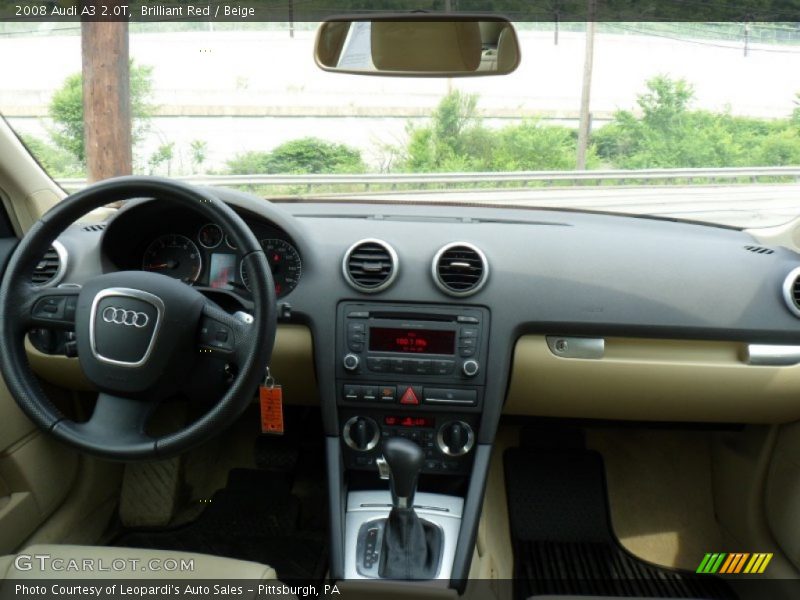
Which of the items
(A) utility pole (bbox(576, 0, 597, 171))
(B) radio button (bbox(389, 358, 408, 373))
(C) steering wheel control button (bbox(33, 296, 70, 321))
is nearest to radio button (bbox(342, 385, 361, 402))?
(B) radio button (bbox(389, 358, 408, 373))

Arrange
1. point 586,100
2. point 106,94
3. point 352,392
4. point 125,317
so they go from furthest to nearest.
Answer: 1. point 586,100
2. point 106,94
3. point 352,392
4. point 125,317

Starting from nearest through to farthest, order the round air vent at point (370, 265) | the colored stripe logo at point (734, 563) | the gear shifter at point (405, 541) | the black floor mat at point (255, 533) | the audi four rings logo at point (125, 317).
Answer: the audi four rings logo at point (125, 317), the gear shifter at point (405, 541), the round air vent at point (370, 265), the colored stripe logo at point (734, 563), the black floor mat at point (255, 533)

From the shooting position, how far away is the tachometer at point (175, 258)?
2371 millimetres

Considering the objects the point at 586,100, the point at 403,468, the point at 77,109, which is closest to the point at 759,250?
the point at 403,468

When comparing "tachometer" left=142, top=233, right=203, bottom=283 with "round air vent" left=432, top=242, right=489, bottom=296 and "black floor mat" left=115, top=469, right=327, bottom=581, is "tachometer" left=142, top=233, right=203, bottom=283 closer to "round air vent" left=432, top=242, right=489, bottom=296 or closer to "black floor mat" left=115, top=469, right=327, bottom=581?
"round air vent" left=432, top=242, right=489, bottom=296

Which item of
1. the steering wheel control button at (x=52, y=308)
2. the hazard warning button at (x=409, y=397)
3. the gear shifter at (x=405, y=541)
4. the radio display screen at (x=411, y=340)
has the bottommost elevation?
the gear shifter at (x=405, y=541)

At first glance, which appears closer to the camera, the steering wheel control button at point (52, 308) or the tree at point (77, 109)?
the steering wheel control button at point (52, 308)

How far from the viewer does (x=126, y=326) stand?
173 cm

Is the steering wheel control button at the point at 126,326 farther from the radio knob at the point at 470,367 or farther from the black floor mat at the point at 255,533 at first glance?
the black floor mat at the point at 255,533

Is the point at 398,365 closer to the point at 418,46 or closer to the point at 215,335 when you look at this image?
the point at 215,335

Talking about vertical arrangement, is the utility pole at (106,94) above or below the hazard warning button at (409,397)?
above

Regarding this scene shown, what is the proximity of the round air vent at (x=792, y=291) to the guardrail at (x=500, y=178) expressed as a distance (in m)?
0.68

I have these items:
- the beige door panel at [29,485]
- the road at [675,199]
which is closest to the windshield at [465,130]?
the road at [675,199]

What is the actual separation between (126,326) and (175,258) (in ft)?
2.28
